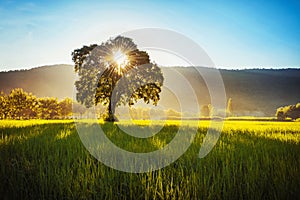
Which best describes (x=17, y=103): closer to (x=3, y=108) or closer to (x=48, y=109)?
(x=3, y=108)

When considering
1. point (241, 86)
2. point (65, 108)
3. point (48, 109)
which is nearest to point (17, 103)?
point (48, 109)

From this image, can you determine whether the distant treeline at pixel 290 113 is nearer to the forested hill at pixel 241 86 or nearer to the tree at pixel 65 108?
the forested hill at pixel 241 86

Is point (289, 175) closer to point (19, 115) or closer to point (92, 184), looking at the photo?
point (92, 184)

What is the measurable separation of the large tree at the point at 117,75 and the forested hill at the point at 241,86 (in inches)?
2769

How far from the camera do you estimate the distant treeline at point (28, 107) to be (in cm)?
6500

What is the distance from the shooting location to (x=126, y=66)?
846 inches

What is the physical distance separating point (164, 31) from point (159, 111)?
1891 inches

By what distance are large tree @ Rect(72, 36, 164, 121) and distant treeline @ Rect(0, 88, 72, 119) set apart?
54.0 m

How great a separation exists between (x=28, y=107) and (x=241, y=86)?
92.4m

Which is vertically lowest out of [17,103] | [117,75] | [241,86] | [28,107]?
[28,107]

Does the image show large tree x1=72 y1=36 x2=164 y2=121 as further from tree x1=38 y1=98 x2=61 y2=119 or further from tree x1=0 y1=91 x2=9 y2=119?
tree x1=38 y1=98 x2=61 y2=119

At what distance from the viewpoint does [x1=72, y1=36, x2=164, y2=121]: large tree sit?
21.1m

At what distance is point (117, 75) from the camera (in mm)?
21312

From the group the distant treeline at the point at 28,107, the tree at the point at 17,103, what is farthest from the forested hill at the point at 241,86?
the tree at the point at 17,103
